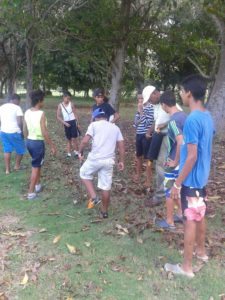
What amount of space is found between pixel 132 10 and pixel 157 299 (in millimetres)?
13331

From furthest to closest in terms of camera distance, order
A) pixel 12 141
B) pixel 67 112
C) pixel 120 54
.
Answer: pixel 120 54 < pixel 67 112 < pixel 12 141

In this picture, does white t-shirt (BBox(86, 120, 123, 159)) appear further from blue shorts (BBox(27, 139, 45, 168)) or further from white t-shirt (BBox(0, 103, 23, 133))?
white t-shirt (BBox(0, 103, 23, 133))

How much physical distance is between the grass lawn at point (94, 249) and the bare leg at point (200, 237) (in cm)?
17

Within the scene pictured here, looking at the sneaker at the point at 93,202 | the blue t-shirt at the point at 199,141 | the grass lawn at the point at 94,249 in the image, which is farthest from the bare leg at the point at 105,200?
the blue t-shirt at the point at 199,141

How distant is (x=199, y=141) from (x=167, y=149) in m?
1.95

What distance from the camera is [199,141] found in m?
4.15

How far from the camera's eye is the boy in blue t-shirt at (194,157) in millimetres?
4082

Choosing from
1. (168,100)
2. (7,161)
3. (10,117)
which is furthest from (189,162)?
(7,161)

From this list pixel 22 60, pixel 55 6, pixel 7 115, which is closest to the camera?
pixel 7 115

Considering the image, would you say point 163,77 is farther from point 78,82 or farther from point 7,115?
point 7,115

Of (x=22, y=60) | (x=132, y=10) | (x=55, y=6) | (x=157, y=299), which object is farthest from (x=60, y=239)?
(x=22, y=60)

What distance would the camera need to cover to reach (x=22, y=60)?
29359 mm

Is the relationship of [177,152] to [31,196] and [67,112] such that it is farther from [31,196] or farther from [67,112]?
[67,112]

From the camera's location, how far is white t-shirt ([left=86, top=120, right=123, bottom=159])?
5.86 m
